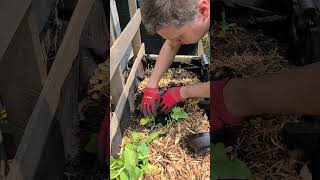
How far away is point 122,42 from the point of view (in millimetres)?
1574

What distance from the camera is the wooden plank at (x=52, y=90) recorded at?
1.84ft

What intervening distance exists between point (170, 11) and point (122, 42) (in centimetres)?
43

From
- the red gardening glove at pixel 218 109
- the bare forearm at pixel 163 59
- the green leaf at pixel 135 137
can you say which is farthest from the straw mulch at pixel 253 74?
the green leaf at pixel 135 137

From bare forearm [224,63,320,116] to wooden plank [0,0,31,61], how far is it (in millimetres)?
367

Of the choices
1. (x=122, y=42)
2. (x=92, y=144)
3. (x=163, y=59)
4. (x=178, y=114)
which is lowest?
(x=178, y=114)

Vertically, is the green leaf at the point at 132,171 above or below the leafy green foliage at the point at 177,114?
below

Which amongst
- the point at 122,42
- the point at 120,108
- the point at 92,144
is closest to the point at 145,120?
the point at 120,108

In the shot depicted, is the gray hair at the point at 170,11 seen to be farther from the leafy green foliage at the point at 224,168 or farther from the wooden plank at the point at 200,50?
the wooden plank at the point at 200,50

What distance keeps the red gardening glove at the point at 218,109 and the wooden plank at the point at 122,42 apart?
1.32ft

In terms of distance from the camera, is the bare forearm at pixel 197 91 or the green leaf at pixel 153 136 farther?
the green leaf at pixel 153 136

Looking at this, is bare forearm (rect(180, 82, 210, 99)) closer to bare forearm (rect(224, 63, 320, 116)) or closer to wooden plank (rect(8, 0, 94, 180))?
bare forearm (rect(224, 63, 320, 116))

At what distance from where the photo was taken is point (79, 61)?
594mm

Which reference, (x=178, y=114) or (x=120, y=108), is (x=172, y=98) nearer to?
(x=178, y=114)

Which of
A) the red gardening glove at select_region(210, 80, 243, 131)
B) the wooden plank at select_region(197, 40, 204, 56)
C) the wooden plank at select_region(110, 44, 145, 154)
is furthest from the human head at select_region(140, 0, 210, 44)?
the wooden plank at select_region(197, 40, 204, 56)
